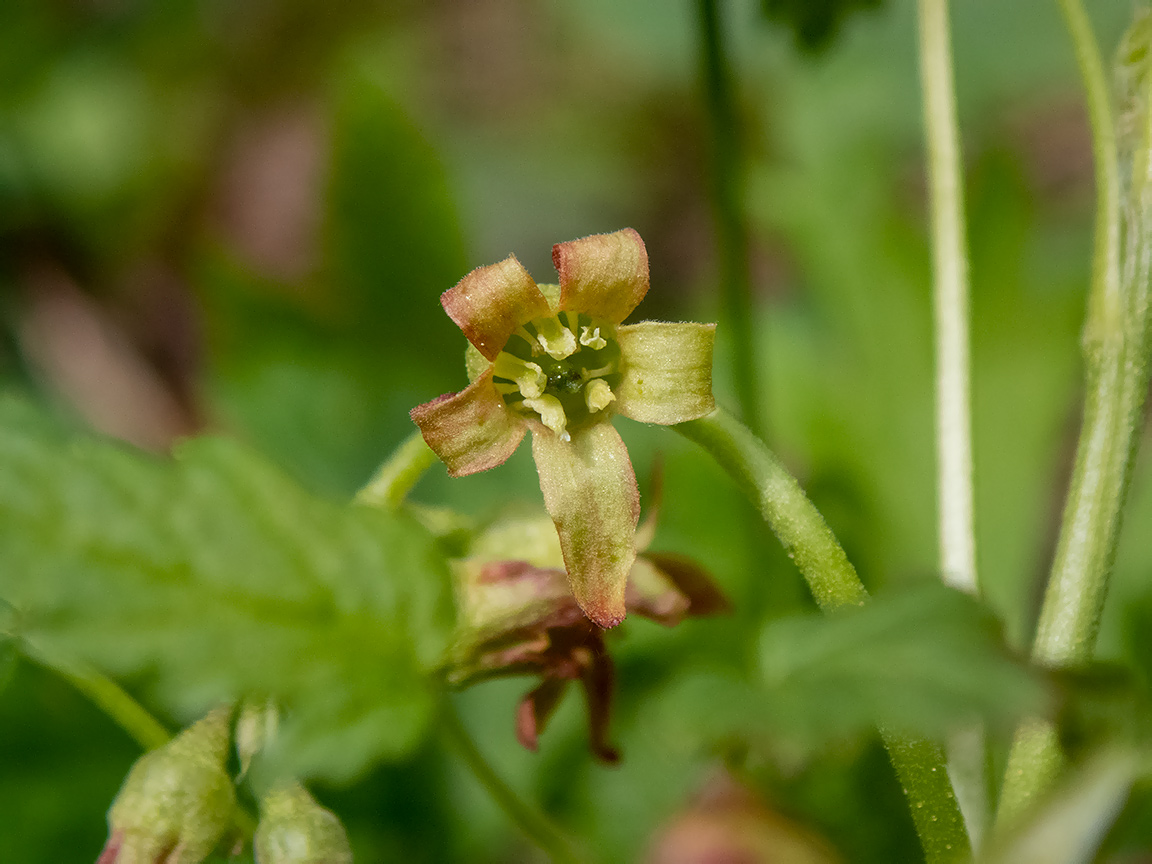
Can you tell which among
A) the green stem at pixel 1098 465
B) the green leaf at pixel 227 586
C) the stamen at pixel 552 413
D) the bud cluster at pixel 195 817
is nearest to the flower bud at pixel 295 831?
the bud cluster at pixel 195 817

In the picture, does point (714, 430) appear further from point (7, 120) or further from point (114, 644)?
Result: point (7, 120)

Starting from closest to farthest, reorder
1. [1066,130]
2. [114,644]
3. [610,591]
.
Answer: [114,644] < [610,591] < [1066,130]

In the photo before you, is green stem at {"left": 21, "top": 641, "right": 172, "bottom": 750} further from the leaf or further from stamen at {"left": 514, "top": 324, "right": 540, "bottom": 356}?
the leaf

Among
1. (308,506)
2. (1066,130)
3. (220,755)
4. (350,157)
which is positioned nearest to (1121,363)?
(308,506)

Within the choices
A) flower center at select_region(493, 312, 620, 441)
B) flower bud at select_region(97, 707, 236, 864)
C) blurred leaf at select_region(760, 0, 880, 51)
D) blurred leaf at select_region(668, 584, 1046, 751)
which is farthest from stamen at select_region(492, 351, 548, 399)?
blurred leaf at select_region(760, 0, 880, 51)

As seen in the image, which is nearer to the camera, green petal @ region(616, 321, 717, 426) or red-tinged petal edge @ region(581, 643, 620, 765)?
green petal @ region(616, 321, 717, 426)
